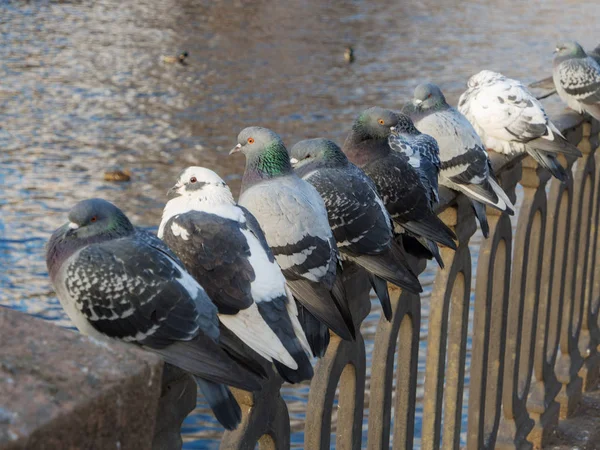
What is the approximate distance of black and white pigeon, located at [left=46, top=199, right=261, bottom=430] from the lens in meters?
1.78

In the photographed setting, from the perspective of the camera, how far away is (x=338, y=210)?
2.64 metres

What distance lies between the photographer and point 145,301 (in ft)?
6.20

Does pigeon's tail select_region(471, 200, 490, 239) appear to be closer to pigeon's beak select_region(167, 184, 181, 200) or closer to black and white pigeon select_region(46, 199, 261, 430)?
pigeon's beak select_region(167, 184, 181, 200)

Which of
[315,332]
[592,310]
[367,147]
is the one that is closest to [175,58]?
[592,310]

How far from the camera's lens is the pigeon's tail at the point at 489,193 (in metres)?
3.12

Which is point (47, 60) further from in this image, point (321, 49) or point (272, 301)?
point (272, 301)

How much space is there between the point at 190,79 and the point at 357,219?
60.4 ft

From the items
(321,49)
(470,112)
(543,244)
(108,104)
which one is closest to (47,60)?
(108,104)

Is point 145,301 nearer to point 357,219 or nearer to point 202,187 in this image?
point 202,187

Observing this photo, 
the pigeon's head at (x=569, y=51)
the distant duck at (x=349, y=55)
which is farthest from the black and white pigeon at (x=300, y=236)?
the distant duck at (x=349, y=55)

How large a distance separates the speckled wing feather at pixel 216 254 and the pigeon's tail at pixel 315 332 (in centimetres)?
26

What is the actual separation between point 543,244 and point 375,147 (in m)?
0.92

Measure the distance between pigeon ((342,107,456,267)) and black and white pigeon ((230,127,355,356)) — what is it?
0.40 metres

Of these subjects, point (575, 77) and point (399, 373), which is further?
point (575, 77)
